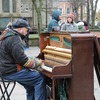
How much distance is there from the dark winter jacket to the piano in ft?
1.10

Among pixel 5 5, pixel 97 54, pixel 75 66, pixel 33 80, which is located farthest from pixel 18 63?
pixel 5 5

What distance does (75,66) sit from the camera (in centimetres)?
511

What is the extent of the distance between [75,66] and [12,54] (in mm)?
920

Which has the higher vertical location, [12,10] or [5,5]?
[5,5]

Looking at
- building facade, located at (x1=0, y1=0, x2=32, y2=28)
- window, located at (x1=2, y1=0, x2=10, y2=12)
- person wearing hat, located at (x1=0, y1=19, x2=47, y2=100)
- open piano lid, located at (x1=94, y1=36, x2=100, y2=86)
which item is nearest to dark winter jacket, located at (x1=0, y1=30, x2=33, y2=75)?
person wearing hat, located at (x1=0, y1=19, x2=47, y2=100)

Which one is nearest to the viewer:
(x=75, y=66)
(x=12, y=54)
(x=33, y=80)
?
(x=75, y=66)

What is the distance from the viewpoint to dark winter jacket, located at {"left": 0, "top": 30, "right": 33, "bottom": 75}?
17.4 feet

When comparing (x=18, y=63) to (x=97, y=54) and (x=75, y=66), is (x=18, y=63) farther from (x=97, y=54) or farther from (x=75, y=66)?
(x=97, y=54)

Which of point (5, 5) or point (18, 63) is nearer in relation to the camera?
point (18, 63)

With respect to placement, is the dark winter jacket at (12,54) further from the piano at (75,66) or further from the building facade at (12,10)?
the building facade at (12,10)

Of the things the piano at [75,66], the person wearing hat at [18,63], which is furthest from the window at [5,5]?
the piano at [75,66]

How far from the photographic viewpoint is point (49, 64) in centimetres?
561

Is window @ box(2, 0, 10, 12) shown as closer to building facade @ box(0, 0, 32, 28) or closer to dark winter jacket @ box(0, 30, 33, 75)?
building facade @ box(0, 0, 32, 28)

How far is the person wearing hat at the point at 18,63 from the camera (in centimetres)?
532
